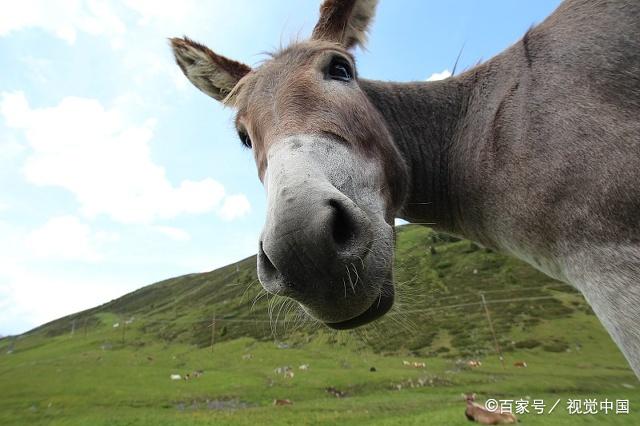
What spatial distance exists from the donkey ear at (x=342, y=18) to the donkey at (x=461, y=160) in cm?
2

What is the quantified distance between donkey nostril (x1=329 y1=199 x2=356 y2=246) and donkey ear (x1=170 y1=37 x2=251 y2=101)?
3.49 meters

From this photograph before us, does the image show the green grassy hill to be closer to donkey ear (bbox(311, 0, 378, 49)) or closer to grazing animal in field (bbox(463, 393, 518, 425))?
grazing animal in field (bbox(463, 393, 518, 425))

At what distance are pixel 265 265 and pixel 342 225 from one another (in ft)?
1.93

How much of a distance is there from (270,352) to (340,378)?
1949 cm

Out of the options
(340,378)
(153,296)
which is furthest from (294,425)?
(153,296)

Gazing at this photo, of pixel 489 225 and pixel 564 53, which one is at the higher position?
pixel 564 53

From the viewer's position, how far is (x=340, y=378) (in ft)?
65.5

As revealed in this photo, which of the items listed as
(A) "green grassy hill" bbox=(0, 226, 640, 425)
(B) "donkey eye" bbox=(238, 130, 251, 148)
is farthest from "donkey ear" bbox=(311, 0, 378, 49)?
(A) "green grassy hill" bbox=(0, 226, 640, 425)

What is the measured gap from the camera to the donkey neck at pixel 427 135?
14.0 ft

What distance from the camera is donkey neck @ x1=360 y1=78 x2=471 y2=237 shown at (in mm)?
4270

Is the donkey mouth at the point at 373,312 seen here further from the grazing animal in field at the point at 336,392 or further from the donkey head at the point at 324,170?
the grazing animal in field at the point at 336,392

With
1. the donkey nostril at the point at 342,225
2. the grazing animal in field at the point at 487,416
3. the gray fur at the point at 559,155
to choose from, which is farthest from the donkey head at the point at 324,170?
the grazing animal in field at the point at 487,416

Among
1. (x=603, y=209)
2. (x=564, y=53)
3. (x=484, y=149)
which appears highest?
(x=564, y=53)

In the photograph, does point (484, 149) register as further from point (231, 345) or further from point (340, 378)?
point (231, 345)
